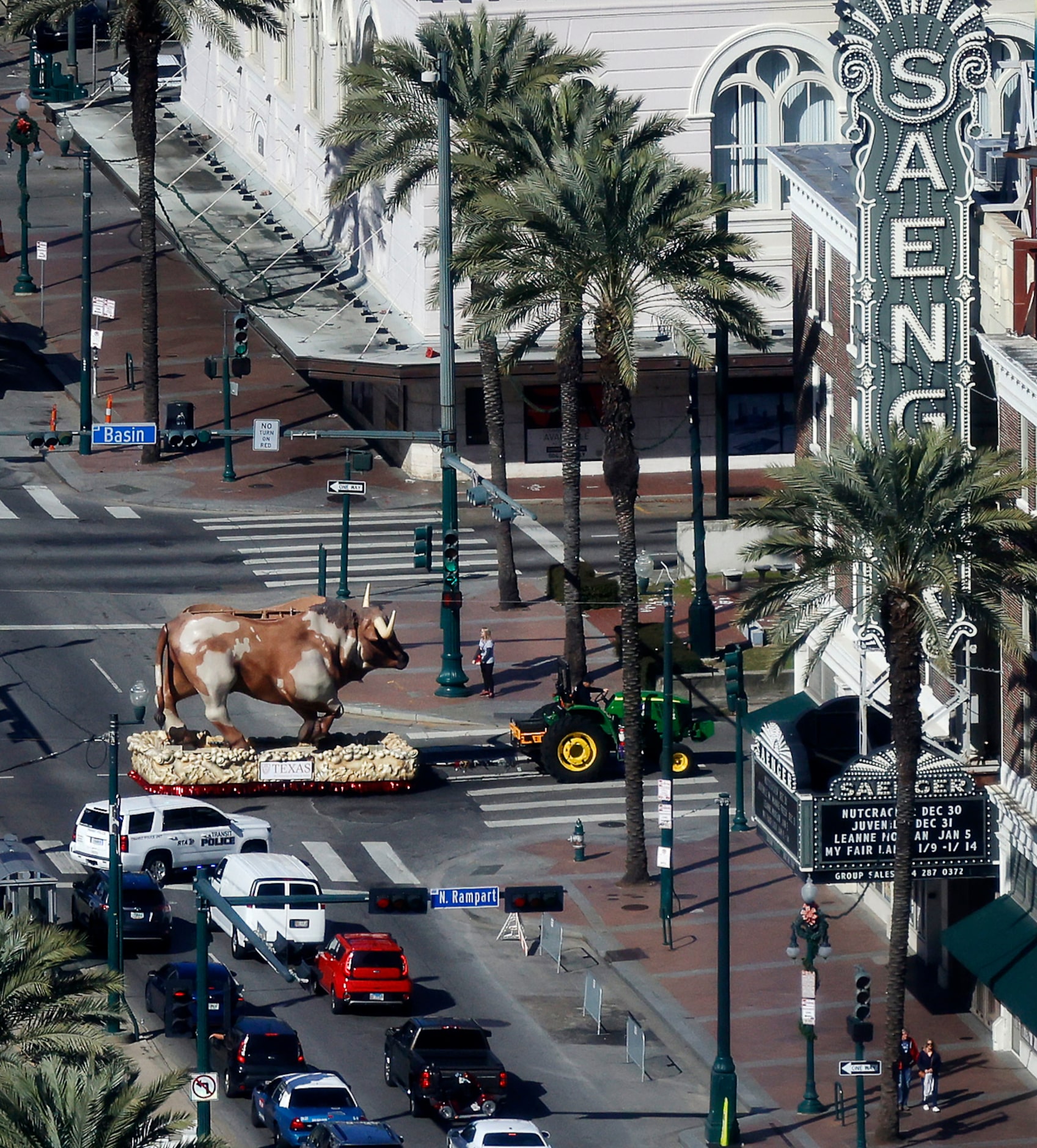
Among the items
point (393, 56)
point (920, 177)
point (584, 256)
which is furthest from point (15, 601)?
point (920, 177)

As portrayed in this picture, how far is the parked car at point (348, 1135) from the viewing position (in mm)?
44688

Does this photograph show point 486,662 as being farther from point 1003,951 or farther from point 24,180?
point 24,180

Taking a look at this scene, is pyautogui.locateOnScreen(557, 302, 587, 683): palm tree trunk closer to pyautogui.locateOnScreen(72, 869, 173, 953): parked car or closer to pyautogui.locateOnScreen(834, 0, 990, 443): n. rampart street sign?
pyautogui.locateOnScreen(834, 0, 990, 443): n. rampart street sign

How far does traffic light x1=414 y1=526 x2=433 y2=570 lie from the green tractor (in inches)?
407

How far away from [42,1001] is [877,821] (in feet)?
56.1

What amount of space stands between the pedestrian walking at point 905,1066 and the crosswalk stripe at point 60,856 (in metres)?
19.1

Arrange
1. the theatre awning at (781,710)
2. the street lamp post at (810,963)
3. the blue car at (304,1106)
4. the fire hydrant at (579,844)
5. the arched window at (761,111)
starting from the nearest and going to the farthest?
the blue car at (304,1106), the street lamp post at (810,963), the fire hydrant at (579,844), the theatre awning at (781,710), the arched window at (761,111)

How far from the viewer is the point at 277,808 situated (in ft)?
213

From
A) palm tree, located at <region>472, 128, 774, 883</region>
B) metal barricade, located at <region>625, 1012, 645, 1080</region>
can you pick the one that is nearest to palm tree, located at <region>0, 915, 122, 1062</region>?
metal barricade, located at <region>625, 1012, 645, 1080</region>

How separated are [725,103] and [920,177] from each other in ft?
121

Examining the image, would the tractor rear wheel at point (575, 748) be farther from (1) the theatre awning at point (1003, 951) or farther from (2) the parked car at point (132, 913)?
(1) the theatre awning at point (1003, 951)

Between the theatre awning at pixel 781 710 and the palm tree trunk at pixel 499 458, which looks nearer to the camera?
the theatre awning at pixel 781 710

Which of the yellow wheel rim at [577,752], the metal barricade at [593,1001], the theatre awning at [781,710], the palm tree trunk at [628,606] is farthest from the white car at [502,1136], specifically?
the yellow wheel rim at [577,752]

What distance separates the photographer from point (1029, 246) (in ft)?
168
